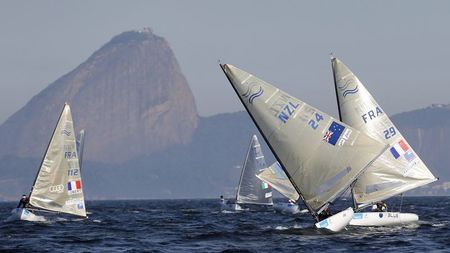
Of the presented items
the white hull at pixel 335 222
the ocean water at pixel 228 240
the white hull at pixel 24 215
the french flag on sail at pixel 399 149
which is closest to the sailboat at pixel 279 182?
the white hull at pixel 24 215

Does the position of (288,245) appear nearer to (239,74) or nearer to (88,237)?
(239,74)

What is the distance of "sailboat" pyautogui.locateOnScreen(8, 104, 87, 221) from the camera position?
2645 inches

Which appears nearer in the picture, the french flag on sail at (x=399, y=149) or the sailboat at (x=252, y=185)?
the french flag on sail at (x=399, y=149)

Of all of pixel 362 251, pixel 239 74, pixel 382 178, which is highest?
pixel 239 74

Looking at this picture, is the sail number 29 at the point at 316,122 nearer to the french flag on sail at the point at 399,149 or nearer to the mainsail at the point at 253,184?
the french flag on sail at the point at 399,149

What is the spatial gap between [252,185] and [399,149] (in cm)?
4840

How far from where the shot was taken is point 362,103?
5575 cm

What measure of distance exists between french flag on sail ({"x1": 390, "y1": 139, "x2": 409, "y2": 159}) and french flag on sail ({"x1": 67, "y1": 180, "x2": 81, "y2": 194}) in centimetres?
2452

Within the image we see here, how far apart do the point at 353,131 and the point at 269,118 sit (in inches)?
175

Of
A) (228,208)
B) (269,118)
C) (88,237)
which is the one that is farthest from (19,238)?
(228,208)

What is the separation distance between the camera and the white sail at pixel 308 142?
4806cm

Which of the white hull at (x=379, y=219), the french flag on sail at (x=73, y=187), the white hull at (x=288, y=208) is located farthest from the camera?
the white hull at (x=288, y=208)

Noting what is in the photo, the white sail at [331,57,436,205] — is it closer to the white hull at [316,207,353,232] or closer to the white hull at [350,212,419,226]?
the white hull at [350,212,419,226]

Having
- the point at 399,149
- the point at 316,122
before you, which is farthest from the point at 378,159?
the point at 316,122
